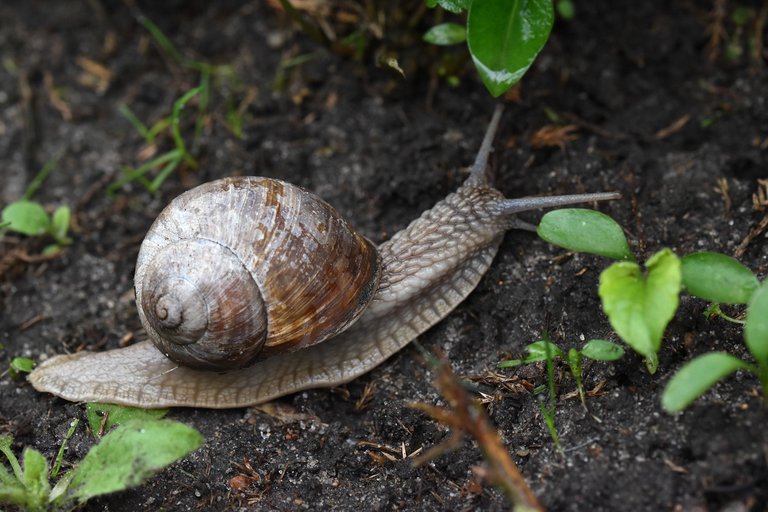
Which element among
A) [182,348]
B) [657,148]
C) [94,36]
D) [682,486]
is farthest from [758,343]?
[94,36]

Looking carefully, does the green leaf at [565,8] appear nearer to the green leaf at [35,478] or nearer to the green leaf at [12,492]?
the green leaf at [35,478]

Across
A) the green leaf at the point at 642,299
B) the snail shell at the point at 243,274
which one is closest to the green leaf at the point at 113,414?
the snail shell at the point at 243,274

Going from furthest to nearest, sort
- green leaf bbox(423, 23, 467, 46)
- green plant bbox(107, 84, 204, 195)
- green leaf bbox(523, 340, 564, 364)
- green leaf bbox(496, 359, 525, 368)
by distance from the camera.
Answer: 1. green plant bbox(107, 84, 204, 195)
2. green leaf bbox(423, 23, 467, 46)
3. green leaf bbox(496, 359, 525, 368)
4. green leaf bbox(523, 340, 564, 364)

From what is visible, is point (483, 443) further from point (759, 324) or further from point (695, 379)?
point (759, 324)

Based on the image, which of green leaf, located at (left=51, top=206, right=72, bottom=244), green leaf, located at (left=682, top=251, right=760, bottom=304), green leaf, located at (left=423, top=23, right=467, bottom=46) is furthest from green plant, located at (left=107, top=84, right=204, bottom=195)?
green leaf, located at (left=682, top=251, right=760, bottom=304)

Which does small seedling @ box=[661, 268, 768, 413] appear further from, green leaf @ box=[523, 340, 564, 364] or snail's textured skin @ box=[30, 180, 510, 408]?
snail's textured skin @ box=[30, 180, 510, 408]

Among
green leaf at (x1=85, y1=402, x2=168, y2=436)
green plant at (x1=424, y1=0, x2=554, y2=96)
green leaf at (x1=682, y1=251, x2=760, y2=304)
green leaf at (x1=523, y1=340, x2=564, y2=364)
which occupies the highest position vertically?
green plant at (x1=424, y1=0, x2=554, y2=96)

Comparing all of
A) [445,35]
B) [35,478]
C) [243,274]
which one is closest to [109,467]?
[35,478]
